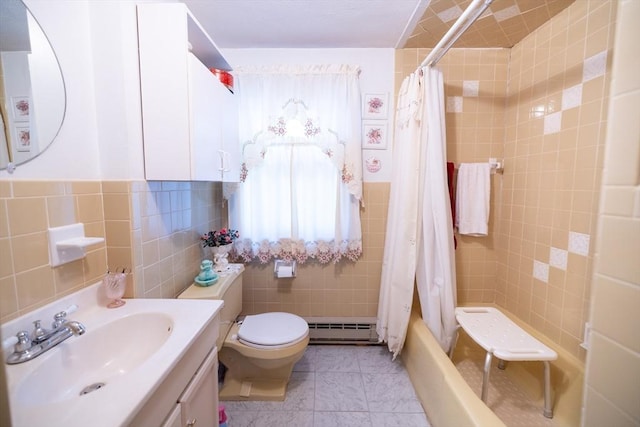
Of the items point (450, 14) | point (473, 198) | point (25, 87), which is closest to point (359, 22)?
point (450, 14)

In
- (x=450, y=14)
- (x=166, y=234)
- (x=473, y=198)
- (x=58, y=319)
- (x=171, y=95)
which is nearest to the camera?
(x=58, y=319)

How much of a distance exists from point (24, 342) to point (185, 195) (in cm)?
92

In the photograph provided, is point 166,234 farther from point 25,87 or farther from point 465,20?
point 465,20

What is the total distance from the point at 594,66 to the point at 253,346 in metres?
2.42

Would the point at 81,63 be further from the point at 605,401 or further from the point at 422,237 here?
the point at 422,237

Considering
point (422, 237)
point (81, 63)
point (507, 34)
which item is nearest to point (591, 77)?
point (507, 34)

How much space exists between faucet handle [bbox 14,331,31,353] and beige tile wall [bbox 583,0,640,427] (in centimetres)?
138

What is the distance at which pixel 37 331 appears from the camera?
806mm

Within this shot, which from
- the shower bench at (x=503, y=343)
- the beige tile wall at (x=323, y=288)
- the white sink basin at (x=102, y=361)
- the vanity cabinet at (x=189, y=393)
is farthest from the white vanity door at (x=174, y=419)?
the shower bench at (x=503, y=343)

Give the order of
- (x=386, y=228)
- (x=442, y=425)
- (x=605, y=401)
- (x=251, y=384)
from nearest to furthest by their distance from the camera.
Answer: (x=605, y=401)
(x=442, y=425)
(x=251, y=384)
(x=386, y=228)

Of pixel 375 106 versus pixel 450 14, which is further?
pixel 375 106

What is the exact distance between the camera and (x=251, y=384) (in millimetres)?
1670

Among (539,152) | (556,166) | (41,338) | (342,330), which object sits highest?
(539,152)

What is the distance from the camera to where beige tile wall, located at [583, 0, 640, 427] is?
1.30 feet
